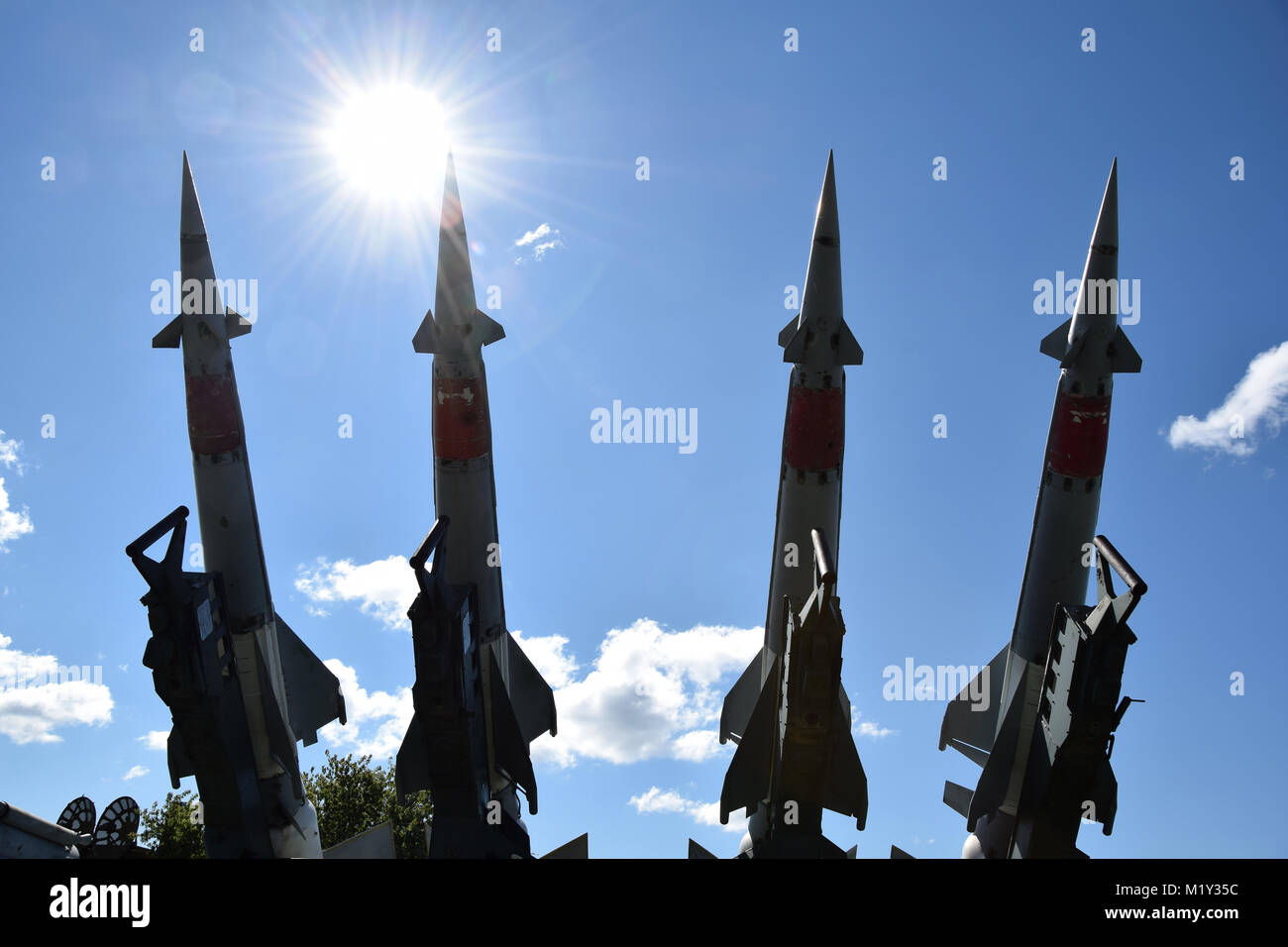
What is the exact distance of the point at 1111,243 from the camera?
1255 centimetres

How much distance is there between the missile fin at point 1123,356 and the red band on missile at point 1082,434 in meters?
0.49

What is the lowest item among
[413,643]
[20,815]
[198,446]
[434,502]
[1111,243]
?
[20,815]

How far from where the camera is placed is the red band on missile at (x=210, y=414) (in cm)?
1313

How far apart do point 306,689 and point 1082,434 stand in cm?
1299

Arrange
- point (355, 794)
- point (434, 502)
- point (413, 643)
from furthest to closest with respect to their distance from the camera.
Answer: point (355, 794) < point (434, 502) < point (413, 643)

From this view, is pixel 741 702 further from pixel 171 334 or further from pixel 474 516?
pixel 171 334

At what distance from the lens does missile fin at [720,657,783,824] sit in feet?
38.4

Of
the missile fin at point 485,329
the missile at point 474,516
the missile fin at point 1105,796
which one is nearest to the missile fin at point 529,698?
the missile at point 474,516

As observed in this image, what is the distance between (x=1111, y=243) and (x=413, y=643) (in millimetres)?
11269

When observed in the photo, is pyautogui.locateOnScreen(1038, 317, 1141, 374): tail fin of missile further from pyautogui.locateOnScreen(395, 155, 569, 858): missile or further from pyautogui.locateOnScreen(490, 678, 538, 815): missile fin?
pyautogui.locateOnScreen(490, 678, 538, 815): missile fin
